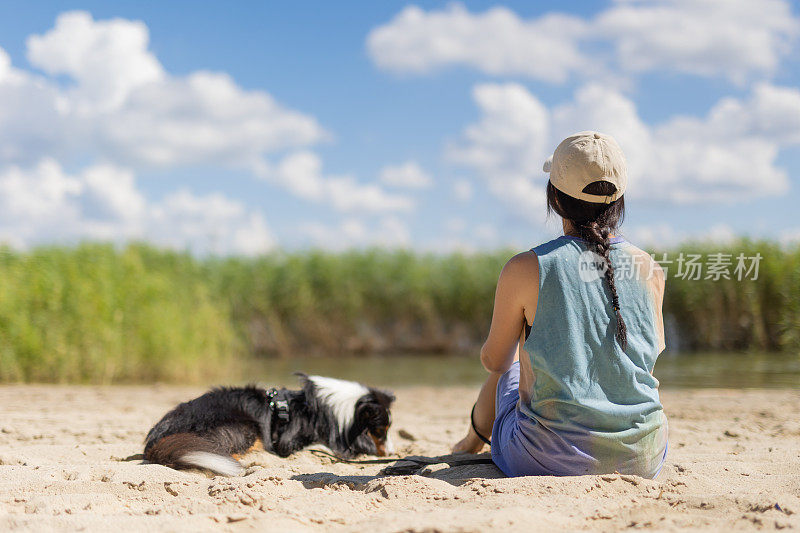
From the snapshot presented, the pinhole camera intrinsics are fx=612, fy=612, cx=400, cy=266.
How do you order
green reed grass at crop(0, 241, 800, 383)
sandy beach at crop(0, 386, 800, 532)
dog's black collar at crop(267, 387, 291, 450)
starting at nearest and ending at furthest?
sandy beach at crop(0, 386, 800, 532) → dog's black collar at crop(267, 387, 291, 450) → green reed grass at crop(0, 241, 800, 383)

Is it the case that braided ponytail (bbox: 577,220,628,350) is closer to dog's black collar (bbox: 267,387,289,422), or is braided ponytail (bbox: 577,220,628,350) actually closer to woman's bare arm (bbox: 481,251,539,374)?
woman's bare arm (bbox: 481,251,539,374)

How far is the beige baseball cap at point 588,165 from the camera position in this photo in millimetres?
2531

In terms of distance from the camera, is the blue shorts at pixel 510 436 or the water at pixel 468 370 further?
the water at pixel 468 370

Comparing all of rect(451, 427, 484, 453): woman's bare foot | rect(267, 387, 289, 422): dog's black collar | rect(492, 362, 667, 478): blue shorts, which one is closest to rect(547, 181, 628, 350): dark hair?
rect(492, 362, 667, 478): blue shorts

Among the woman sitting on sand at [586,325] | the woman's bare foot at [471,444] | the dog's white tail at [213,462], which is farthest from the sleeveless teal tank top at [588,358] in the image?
the dog's white tail at [213,462]

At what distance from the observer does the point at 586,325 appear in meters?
2.52

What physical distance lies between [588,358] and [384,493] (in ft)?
3.47

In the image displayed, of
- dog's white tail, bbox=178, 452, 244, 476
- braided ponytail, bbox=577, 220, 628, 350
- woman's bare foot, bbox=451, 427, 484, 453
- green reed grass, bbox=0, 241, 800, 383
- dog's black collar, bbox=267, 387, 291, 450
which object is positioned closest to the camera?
braided ponytail, bbox=577, 220, 628, 350

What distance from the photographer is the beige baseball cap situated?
253 centimetres

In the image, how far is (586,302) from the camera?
8.25ft

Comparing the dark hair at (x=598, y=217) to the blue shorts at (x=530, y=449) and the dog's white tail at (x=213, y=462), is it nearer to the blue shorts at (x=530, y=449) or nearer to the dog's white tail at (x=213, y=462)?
the blue shorts at (x=530, y=449)

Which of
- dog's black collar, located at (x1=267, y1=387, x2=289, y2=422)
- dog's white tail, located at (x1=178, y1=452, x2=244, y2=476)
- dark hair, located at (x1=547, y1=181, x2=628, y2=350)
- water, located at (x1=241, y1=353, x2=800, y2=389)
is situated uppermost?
dark hair, located at (x1=547, y1=181, x2=628, y2=350)

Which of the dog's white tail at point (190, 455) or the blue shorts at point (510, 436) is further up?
the blue shorts at point (510, 436)

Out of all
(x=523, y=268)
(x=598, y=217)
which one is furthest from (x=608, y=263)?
(x=523, y=268)
